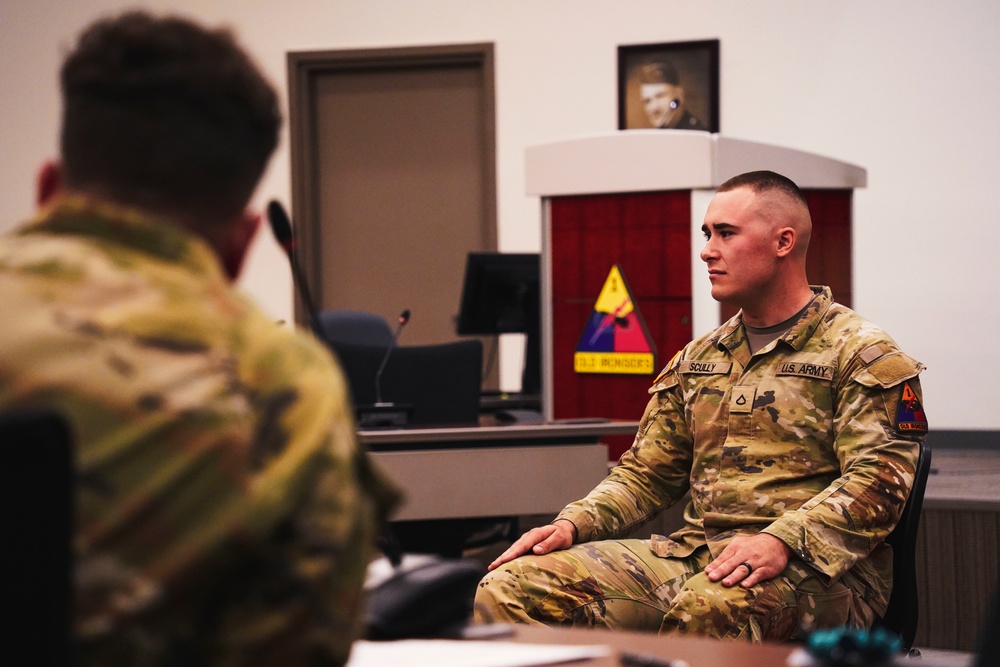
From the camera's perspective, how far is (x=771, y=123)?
5660 millimetres

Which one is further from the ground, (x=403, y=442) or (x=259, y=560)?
(x=259, y=560)

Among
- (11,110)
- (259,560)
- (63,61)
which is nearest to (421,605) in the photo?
(259,560)

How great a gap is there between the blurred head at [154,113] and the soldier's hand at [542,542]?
4.24 feet

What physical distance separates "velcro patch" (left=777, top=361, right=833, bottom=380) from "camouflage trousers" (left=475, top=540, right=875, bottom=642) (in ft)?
1.20

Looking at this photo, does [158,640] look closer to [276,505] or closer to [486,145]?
[276,505]

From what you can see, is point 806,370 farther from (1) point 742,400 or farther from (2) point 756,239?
(2) point 756,239

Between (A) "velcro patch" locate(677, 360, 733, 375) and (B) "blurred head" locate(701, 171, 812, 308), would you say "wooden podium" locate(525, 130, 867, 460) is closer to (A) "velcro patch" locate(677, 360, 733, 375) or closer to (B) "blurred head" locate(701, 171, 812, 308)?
(B) "blurred head" locate(701, 171, 812, 308)

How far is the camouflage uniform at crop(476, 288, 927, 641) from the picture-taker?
1.75 m

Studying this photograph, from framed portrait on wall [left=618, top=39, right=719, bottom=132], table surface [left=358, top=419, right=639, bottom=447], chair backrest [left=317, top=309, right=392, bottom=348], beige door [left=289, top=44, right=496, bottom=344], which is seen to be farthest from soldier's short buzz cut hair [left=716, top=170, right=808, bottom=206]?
beige door [left=289, top=44, right=496, bottom=344]

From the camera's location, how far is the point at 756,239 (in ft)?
7.13

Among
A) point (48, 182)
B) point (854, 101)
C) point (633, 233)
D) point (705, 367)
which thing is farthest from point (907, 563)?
point (854, 101)

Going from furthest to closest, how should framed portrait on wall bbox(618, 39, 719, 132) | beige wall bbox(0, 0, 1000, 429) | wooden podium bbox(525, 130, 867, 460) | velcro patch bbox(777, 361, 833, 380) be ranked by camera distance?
framed portrait on wall bbox(618, 39, 719, 132) < beige wall bbox(0, 0, 1000, 429) < wooden podium bbox(525, 130, 867, 460) < velcro patch bbox(777, 361, 833, 380)

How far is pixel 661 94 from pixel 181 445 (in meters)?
5.45

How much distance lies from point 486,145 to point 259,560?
556cm
